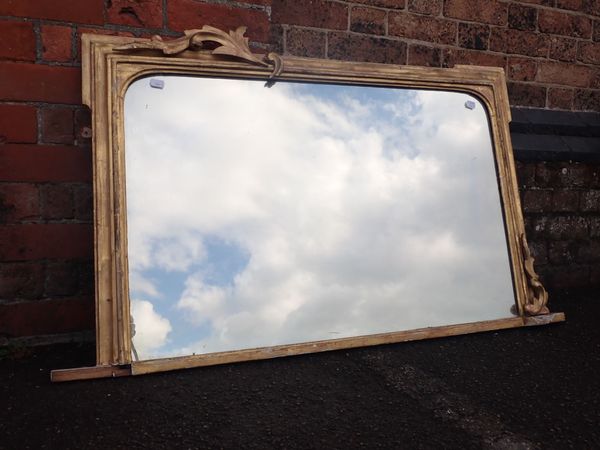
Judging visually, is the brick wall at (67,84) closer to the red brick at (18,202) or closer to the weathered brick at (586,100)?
the red brick at (18,202)

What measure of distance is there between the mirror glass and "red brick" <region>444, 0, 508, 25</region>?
57cm

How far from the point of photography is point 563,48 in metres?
2.13

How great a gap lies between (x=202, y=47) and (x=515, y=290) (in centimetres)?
124

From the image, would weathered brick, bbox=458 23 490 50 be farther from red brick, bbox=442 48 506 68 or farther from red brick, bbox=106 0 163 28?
red brick, bbox=106 0 163 28

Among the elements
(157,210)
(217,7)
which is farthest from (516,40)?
(157,210)

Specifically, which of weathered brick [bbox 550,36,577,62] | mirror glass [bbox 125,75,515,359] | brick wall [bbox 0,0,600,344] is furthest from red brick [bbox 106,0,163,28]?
weathered brick [bbox 550,36,577,62]

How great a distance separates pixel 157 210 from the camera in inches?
48.4

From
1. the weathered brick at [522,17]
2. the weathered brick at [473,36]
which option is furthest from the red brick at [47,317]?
the weathered brick at [522,17]

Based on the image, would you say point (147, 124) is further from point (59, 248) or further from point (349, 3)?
point (349, 3)

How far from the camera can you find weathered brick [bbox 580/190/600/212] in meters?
2.14

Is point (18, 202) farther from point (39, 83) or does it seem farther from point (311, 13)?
point (311, 13)

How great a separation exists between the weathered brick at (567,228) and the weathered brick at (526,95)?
53cm

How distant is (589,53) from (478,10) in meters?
0.66

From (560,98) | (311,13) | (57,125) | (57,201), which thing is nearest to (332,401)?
(57,201)
